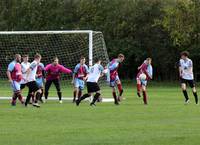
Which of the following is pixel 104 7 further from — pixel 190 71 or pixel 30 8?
pixel 190 71

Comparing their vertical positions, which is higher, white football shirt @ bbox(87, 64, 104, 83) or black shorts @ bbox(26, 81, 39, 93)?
white football shirt @ bbox(87, 64, 104, 83)

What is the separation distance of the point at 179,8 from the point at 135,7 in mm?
6476

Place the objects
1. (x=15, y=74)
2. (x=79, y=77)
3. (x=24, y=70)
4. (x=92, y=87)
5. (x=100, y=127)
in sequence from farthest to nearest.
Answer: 1. (x=79, y=77)
2. (x=24, y=70)
3. (x=15, y=74)
4. (x=92, y=87)
5. (x=100, y=127)

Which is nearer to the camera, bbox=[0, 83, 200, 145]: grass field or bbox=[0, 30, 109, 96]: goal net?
bbox=[0, 83, 200, 145]: grass field

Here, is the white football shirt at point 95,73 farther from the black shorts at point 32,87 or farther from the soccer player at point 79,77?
the soccer player at point 79,77

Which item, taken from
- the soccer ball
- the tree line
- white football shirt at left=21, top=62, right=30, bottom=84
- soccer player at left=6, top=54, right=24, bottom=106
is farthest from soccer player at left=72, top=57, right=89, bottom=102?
the tree line

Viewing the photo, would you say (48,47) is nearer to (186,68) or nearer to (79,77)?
(79,77)

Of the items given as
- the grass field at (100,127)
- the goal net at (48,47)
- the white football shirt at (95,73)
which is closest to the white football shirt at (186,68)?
the white football shirt at (95,73)

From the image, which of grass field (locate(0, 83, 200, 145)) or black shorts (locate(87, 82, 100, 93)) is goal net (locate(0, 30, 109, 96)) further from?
grass field (locate(0, 83, 200, 145))

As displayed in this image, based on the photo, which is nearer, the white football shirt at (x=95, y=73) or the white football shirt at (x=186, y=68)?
the white football shirt at (x=95, y=73)

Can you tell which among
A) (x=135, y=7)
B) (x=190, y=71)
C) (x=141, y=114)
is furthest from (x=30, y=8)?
(x=141, y=114)

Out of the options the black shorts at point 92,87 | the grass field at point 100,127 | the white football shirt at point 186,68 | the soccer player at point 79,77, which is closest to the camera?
the grass field at point 100,127

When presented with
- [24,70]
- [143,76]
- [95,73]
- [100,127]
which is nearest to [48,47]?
[143,76]

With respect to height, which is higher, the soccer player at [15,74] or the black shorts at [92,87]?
the soccer player at [15,74]
